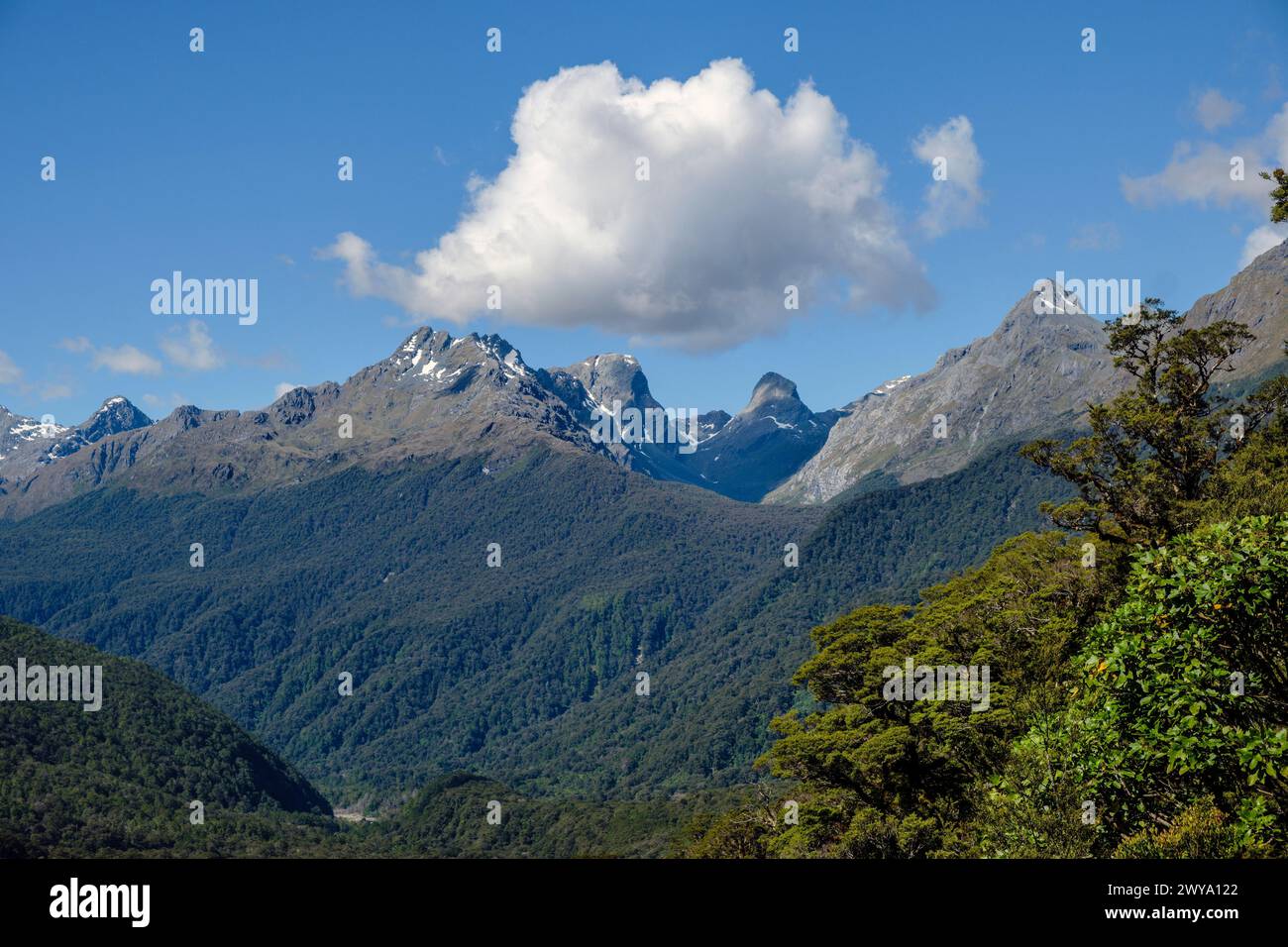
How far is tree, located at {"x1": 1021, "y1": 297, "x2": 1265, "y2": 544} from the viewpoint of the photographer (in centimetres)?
6303

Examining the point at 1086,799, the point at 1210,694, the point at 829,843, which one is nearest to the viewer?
the point at 1210,694

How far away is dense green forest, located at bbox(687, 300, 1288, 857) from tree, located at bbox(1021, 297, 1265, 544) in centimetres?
16

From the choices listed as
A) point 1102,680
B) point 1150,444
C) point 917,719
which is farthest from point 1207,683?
point 1150,444

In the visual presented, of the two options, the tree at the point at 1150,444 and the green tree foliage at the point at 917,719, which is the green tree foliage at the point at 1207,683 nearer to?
the green tree foliage at the point at 917,719

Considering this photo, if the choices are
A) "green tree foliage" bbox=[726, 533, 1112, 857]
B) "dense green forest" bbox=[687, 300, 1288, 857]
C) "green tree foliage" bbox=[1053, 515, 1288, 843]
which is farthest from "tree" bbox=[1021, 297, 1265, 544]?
"green tree foliage" bbox=[1053, 515, 1288, 843]

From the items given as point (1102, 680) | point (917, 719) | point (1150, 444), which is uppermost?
point (1150, 444)

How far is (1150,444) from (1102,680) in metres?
47.7

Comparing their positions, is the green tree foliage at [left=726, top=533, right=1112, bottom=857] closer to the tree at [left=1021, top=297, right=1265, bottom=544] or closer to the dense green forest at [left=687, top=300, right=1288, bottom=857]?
the dense green forest at [left=687, top=300, right=1288, bottom=857]

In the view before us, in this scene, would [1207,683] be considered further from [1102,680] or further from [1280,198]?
[1280,198]

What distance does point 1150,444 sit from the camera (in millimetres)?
66125
